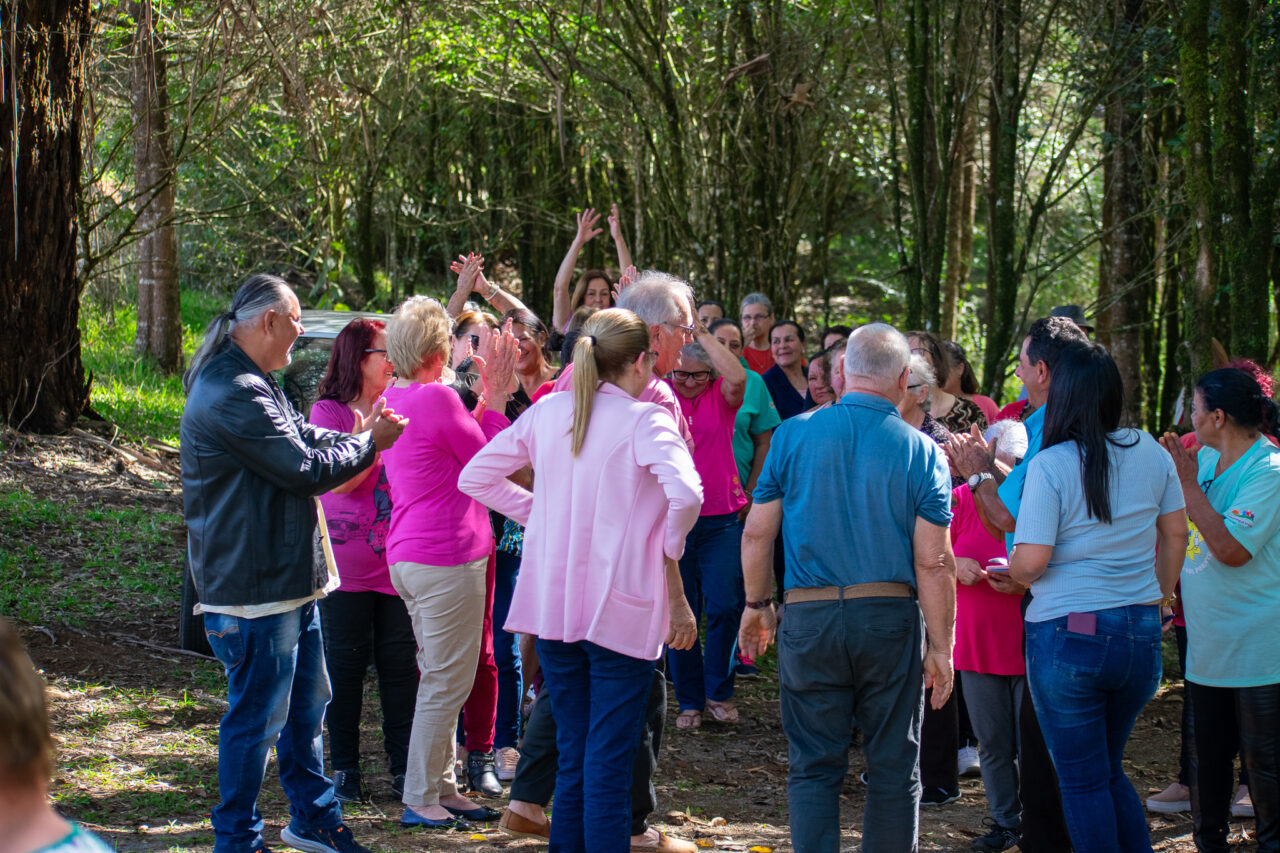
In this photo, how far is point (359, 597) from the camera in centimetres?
473

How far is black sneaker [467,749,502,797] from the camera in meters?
5.04

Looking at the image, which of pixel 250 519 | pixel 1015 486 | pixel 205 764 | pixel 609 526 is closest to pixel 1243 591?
pixel 1015 486

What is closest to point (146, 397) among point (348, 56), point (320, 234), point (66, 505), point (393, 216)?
point (66, 505)

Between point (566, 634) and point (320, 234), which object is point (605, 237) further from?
point (566, 634)

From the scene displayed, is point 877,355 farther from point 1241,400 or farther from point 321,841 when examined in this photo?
point 321,841

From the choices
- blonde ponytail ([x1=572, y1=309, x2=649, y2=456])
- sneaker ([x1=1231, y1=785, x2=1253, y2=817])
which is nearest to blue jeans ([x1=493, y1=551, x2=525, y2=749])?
blonde ponytail ([x1=572, y1=309, x2=649, y2=456])

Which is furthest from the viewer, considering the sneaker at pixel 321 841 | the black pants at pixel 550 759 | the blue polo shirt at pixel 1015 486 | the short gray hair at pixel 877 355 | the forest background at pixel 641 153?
the forest background at pixel 641 153

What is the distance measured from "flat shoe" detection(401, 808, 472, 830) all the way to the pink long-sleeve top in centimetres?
130

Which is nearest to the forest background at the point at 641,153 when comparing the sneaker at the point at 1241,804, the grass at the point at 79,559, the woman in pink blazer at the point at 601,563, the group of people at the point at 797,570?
the grass at the point at 79,559

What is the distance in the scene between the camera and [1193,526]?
4383 mm

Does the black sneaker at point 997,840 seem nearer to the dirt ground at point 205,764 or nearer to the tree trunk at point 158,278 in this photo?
the dirt ground at point 205,764

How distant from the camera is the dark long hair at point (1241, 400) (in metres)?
4.24

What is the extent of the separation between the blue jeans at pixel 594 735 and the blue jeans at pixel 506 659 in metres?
1.46

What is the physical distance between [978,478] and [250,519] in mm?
2606
